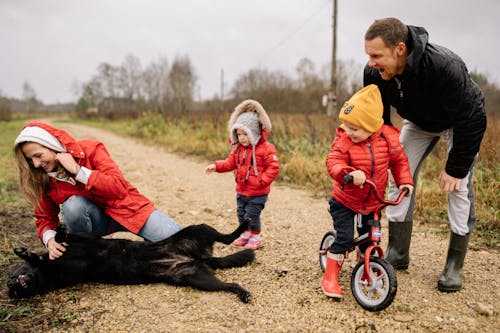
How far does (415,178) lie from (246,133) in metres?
1.49

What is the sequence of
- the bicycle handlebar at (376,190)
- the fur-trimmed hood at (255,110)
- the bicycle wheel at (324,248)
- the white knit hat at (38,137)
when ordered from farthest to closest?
1. the fur-trimmed hood at (255,110)
2. the bicycle wheel at (324,248)
3. the white knit hat at (38,137)
4. the bicycle handlebar at (376,190)

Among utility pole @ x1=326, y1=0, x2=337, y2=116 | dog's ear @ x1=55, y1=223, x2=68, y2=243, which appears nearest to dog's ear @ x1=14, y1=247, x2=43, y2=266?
dog's ear @ x1=55, y1=223, x2=68, y2=243

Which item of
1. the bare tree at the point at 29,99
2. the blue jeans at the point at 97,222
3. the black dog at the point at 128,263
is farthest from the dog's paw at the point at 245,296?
the bare tree at the point at 29,99

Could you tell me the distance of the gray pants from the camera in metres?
2.49

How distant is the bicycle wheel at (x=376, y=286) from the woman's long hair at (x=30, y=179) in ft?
7.48

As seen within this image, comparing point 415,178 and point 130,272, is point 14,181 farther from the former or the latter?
point 415,178

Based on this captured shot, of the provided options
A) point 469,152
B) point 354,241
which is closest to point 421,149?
point 469,152

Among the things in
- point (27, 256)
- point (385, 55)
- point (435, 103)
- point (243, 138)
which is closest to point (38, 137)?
point (27, 256)

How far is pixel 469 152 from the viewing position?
7.30 ft

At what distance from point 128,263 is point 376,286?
5.61 ft

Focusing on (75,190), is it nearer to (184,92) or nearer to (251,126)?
(251,126)

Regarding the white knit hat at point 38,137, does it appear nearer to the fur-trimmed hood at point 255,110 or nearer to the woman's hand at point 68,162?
the woman's hand at point 68,162

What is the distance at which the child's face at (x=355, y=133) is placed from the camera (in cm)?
220

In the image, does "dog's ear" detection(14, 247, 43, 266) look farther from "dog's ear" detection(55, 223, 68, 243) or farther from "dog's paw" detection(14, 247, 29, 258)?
"dog's ear" detection(55, 223, 68, 243)
